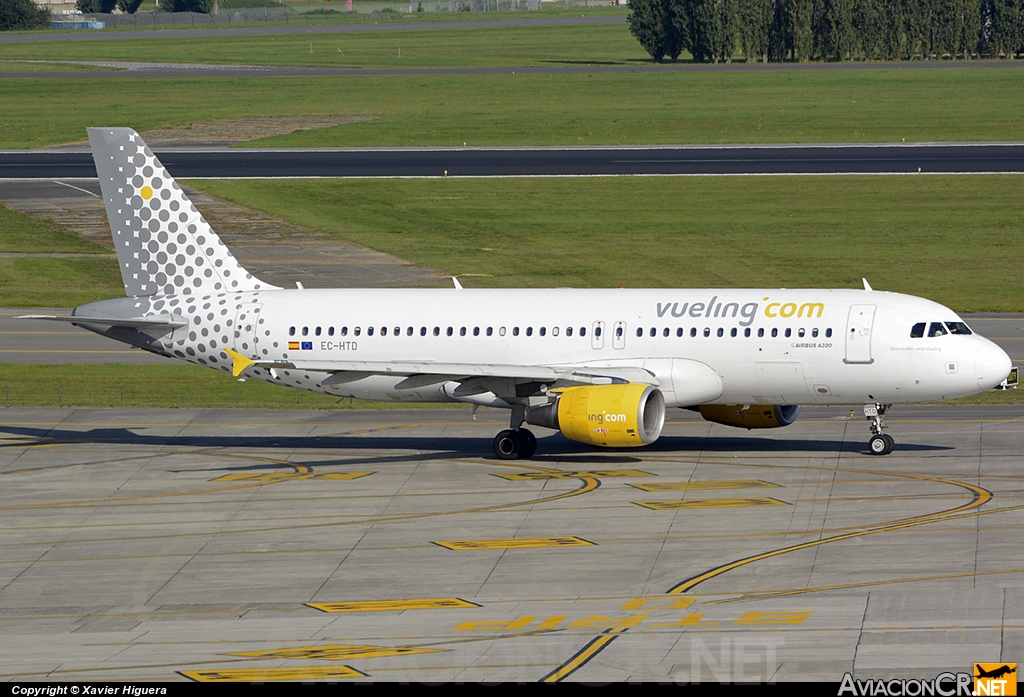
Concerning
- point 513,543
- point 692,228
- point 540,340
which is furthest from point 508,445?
point 692,228

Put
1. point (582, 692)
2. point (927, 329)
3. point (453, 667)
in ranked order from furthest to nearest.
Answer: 1. point (927, 329)
2. point (453, 667)
3. point (582, 692)

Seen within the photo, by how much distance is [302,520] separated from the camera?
37438mm

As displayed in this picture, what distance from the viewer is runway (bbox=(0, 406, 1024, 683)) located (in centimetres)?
2631

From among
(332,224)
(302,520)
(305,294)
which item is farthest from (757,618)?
(332,224)

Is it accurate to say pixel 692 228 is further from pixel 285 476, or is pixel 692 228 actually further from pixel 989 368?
pixel 285 476

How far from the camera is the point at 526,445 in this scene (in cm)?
4409

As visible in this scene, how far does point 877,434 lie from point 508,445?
10.7 m

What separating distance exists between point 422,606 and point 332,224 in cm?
6157

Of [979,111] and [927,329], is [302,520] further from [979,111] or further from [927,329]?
[979,111]

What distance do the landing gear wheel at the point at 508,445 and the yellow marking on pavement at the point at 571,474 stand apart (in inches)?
73.5

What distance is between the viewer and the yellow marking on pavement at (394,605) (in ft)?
98.1

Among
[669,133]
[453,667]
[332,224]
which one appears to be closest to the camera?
[453,667]

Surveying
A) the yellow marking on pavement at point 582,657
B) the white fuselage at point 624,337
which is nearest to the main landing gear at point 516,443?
the white fuselage at point 624,337

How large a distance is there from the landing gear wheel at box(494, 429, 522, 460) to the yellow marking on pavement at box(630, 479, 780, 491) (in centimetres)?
497
